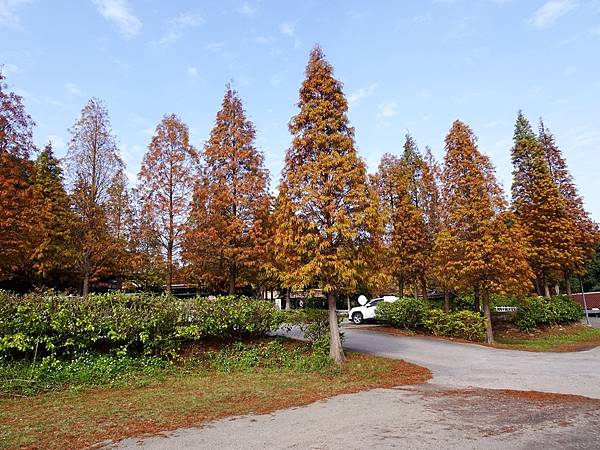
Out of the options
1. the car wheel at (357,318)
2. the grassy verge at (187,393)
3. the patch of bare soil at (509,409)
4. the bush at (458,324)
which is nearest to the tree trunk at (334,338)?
the grassy verge at (187,393)

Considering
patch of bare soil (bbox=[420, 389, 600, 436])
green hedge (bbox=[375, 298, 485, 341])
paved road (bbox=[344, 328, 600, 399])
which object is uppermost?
green hedge (bbox=[375, 298, 485, 341])

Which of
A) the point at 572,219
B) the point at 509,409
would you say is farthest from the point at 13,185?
the point at 572,219

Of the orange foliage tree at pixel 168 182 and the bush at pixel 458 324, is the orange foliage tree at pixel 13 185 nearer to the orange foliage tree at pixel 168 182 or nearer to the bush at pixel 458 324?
the orange foliage tree at pixel 168 182

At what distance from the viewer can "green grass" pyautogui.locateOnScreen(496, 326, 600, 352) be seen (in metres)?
15.3

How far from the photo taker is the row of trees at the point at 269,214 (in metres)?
10.7

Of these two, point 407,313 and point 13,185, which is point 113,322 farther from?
point 407,313

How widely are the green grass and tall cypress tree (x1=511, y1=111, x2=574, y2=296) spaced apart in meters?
3.45

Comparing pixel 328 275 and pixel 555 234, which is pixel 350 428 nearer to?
pixel 328 275

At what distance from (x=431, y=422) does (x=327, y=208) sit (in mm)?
5843

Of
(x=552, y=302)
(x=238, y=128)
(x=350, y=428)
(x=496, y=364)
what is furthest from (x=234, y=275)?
(x=552, y=302)

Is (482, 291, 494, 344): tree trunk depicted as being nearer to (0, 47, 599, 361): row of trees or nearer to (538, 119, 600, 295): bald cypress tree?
(0, 47, 599, 361): row of trees

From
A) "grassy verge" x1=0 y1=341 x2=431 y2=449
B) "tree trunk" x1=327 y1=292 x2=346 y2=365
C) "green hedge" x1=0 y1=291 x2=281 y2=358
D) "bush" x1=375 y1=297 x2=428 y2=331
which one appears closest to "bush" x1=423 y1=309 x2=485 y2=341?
"bush" x1=375 y1=297 x2=428 y2=331

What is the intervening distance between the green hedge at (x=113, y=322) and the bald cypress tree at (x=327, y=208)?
2.26 m

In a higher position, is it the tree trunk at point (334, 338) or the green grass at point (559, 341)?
the tree trunk at point (334, 338)
